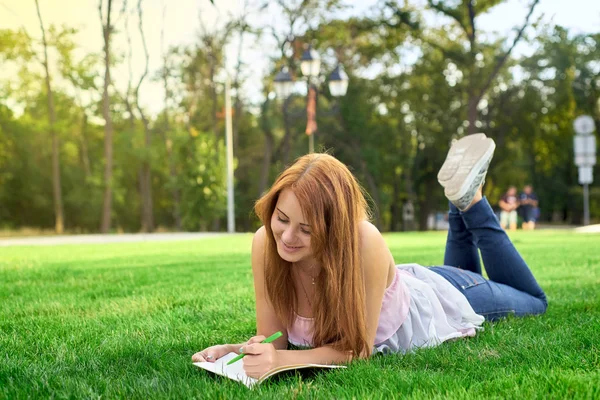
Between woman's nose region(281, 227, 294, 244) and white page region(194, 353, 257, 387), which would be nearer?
white page region(194, 353, 257, 387)

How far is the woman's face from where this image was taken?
2.91 metres

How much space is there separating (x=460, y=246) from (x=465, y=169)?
0.67 metres

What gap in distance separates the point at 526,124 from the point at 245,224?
18200mm

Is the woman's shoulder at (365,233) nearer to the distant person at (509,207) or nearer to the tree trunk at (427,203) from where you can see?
the distant person at (509,207)

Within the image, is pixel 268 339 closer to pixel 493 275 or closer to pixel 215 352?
pixel 215 352

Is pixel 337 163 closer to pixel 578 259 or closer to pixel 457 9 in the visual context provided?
pixel 578 259

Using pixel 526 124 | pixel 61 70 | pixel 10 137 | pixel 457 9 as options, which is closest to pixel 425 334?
pixel 457 9

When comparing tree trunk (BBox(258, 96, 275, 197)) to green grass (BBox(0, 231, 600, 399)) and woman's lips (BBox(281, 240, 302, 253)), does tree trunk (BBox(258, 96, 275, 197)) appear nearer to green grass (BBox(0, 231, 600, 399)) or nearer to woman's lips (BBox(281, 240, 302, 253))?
green grass (BBox(0, 231, 600, 399))

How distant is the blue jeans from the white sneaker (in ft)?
0.58

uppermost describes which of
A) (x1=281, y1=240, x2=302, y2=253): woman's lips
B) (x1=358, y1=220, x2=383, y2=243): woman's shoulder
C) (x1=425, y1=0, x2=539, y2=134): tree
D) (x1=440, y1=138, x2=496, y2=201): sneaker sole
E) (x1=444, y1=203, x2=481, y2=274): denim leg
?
(x1=425, y1=0, x2=539, y2=134): tree

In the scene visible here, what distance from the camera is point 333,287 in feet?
9.73

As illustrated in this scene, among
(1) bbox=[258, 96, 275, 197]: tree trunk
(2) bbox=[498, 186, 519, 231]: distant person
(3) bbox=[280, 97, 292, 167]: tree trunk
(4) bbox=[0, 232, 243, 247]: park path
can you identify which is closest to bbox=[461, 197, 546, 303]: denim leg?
(4) bbox=[0, 232, 243, 247]: park path

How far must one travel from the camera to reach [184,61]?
37000 mm

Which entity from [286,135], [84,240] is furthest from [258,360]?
[286,135]
